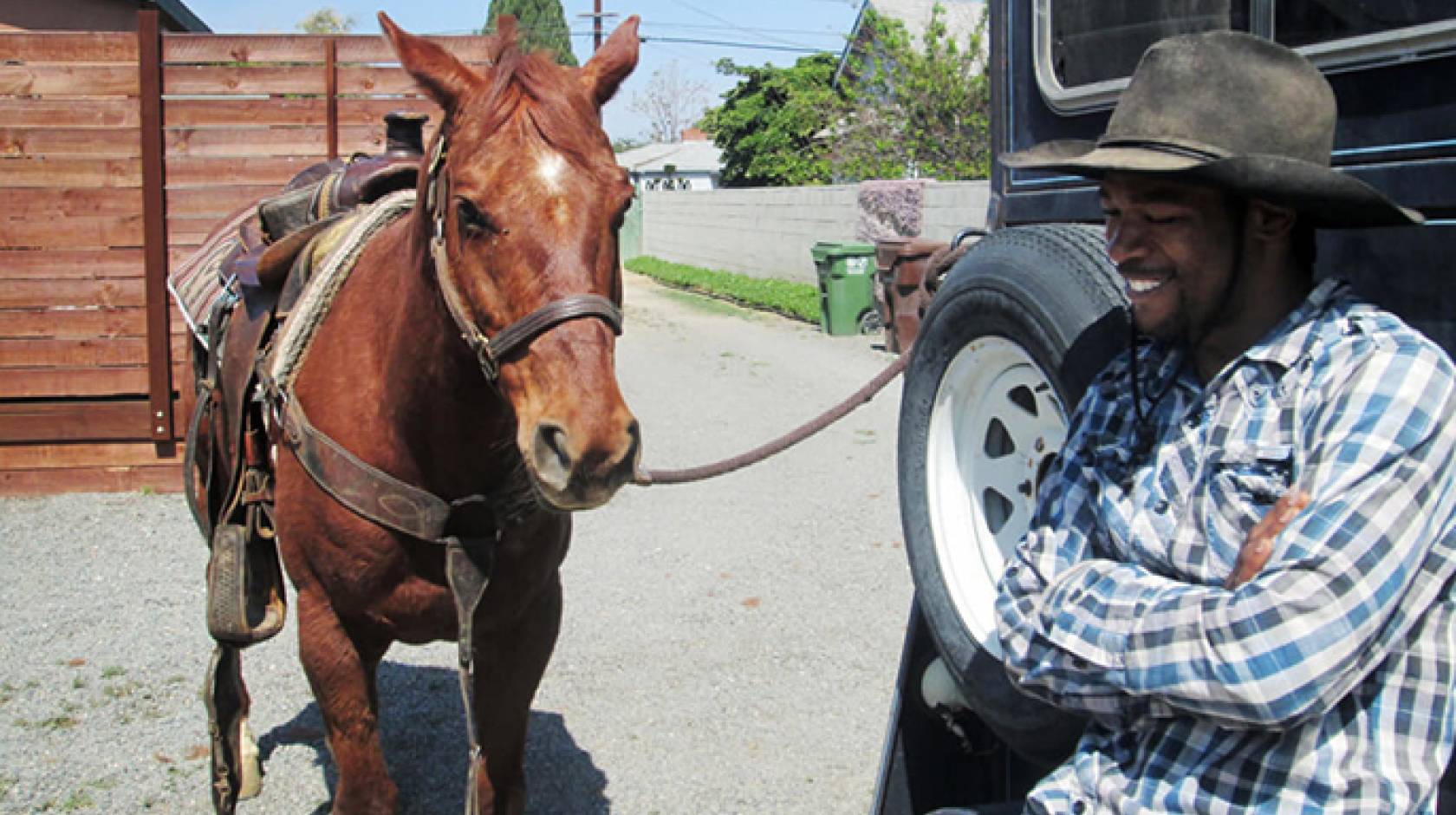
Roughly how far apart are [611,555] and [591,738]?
2165mm

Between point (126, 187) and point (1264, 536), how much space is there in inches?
306

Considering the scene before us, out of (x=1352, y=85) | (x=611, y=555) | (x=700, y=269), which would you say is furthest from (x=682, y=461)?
(x=700, y=269)

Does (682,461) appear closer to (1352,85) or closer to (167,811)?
(167,811)

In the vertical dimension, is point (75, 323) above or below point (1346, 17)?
below

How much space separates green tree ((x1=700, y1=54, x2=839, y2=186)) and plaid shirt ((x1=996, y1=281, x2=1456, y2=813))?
28.2m

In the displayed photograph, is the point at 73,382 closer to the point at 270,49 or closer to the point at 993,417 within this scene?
the point at 270,49

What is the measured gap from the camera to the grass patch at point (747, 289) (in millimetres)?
17328

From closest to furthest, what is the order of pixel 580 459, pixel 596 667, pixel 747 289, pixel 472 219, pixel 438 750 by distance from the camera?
pixel 580 459 < pixel 472 219 < pixel 438 750 < pixel 596 667 < pixel 747 289

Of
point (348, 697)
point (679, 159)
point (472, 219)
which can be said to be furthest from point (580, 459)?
point (679, 159)

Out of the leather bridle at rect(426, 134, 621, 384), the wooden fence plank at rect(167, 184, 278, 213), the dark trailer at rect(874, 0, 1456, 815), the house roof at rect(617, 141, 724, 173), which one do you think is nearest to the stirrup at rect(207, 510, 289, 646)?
the leather bridle at rect(426, 134, 621, 384)

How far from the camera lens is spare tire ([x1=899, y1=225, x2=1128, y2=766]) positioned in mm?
2459

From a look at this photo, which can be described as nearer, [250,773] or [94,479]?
[250,773]

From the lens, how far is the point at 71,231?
7.75 m

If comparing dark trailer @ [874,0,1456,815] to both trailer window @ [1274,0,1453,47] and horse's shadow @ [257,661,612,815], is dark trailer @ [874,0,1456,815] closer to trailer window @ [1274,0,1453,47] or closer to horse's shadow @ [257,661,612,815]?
trailer window @ [1274,0,1453,47]
